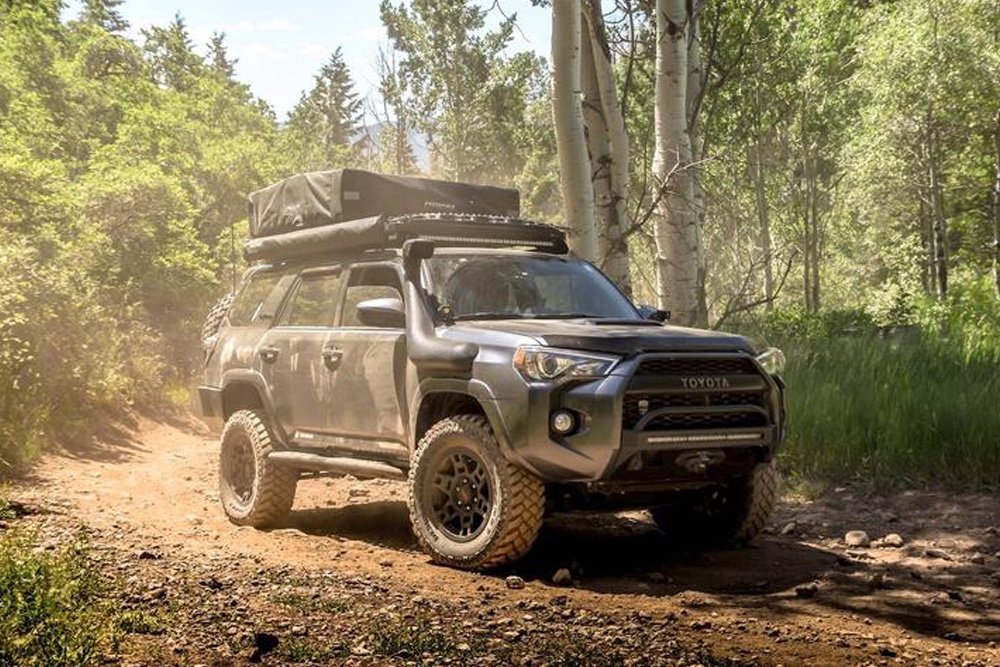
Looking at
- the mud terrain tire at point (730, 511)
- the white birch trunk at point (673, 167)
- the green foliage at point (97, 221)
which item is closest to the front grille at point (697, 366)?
the mud terrain tire at point (730, 511)

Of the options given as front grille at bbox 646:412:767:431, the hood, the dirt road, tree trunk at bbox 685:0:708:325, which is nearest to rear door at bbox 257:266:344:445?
the dirt road

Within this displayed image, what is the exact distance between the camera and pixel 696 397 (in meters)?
6.00

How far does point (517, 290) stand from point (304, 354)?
1.78m

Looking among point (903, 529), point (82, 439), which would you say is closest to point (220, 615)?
point (903, 529)

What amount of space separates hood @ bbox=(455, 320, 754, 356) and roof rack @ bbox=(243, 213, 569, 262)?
0.98 meters

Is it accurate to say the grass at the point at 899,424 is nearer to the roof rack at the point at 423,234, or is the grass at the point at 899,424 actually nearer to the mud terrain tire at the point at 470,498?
the roof rack at the point at 423,234

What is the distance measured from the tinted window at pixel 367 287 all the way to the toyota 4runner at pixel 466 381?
0.06 feet

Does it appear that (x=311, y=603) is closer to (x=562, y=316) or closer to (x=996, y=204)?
(x=562, y=316)

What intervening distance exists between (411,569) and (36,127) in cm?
2396

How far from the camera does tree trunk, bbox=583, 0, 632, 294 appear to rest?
1241cm

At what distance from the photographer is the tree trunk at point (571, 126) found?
34.1 ft

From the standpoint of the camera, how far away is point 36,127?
26.2 metres

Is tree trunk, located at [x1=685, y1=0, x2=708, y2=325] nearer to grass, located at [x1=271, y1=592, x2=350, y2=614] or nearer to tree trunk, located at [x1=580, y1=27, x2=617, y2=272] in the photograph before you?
tree trunk, located at [x1=580, y1=27, x2=617, y2=272]

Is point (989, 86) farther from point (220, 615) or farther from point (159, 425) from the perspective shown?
point (220, 615)
